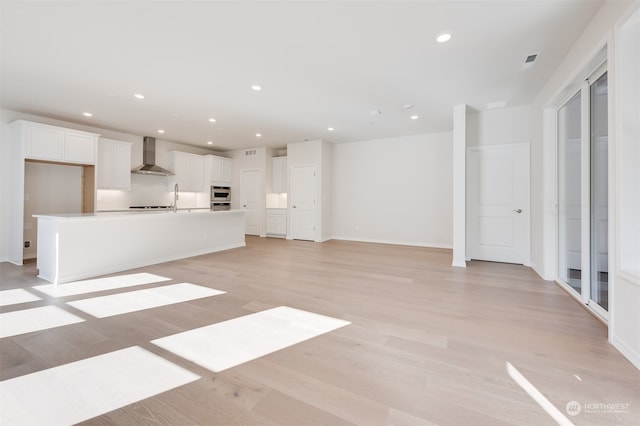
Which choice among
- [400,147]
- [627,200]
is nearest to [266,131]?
[400,147]

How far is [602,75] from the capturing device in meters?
2.62

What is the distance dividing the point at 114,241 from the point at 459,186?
5867 millimetres

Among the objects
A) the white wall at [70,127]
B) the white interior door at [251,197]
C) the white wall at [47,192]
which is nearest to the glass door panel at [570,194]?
the white interior door at [251,197]

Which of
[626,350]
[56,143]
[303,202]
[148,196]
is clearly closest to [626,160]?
[626,350]

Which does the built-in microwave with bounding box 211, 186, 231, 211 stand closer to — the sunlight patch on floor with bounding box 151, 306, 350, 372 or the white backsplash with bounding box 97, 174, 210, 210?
the white backsplash with bounding box 97, 174, 210, 210

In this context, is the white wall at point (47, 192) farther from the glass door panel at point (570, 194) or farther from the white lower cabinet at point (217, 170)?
the glass door panel at point (570, 194)

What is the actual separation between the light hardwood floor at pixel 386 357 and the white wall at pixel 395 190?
3.11m

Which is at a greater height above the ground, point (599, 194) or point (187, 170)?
point (187, 170)

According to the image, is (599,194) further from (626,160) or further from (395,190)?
(395,190)

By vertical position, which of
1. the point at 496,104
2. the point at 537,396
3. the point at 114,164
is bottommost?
the point at 537,396

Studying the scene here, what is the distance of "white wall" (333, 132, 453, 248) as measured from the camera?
6.60 metres

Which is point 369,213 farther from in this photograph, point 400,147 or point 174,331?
point 174,331

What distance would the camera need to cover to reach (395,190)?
23.6ft

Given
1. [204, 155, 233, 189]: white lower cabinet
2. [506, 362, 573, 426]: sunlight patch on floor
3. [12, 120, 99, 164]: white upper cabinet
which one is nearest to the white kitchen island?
[12, 120, 99, 164]: white upper cabinet
